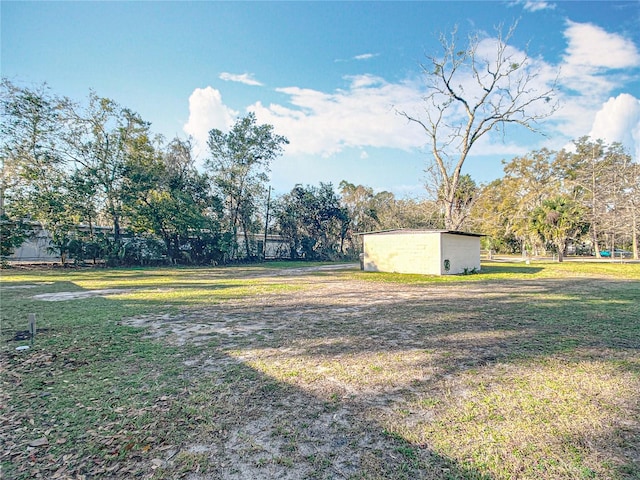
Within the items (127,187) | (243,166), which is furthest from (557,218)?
(127,187)

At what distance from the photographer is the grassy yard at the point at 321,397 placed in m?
1.74

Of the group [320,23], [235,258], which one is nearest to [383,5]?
[320,23]

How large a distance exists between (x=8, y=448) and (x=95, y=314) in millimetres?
4206

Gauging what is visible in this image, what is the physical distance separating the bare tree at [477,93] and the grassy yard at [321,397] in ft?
51.0

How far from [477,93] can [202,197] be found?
725 inches

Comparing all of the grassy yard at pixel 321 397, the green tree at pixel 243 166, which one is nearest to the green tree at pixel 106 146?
the green tree at pixel 243 166

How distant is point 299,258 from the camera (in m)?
25.8

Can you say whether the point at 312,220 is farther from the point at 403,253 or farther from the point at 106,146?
the point at 106,146

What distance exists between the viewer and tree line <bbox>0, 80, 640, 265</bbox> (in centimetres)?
1527

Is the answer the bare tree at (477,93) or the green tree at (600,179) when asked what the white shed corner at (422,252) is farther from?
the green tree at (600,179)

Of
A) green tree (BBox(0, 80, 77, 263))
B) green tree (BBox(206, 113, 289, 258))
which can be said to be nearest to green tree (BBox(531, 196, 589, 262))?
green tree (BBox(206, 113, 289, 258))

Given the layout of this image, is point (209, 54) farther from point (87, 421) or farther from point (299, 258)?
point (299, 258)

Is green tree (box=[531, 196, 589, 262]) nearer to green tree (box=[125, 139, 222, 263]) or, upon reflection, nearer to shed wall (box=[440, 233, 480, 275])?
shed wall (box=[440, 233, 480, 275])

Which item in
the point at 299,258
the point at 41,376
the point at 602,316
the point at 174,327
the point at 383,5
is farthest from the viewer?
the point at 299,258
